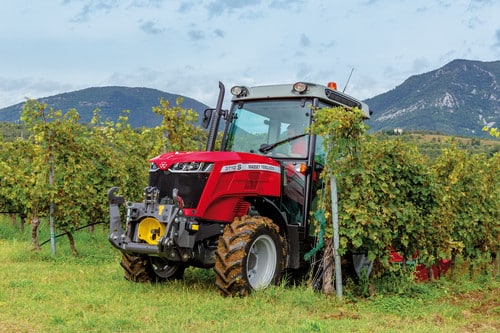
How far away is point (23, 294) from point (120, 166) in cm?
447

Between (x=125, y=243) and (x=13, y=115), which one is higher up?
(x=13, y=115)

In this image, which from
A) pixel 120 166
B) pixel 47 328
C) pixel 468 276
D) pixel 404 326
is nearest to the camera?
pixel 47 328

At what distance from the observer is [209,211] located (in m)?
6.60

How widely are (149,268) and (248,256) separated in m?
1.62

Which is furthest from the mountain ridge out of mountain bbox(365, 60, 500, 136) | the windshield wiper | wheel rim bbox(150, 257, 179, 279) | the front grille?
the front grille

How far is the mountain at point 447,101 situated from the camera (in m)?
119

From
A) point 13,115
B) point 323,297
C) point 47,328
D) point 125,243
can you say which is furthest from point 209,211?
point 13,115

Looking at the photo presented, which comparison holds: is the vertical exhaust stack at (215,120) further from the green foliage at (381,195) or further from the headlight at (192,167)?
the green foliage at (381,195)

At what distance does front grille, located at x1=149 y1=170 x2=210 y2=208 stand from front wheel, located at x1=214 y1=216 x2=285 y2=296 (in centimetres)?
53

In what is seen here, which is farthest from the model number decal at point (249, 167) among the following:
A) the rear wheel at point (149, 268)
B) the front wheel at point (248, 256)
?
the rear wheel at point (149, 268)

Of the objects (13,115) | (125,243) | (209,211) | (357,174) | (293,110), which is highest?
(13,115)

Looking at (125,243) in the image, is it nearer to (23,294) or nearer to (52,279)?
(23,294)

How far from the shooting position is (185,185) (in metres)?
6.57

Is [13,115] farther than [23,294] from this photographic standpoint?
Yes
